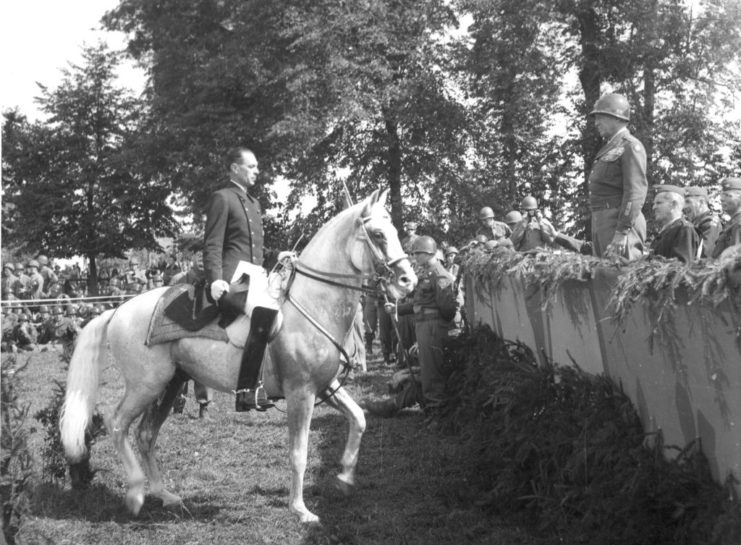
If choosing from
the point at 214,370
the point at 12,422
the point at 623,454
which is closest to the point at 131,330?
the point at 214,370

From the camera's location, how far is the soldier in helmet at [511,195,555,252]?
12.5 metres

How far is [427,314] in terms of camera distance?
1016 cm

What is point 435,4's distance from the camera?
3058cm

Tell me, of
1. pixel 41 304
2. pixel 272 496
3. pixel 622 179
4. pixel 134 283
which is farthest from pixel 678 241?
pixel 134 283

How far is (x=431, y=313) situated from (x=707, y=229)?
3123 millimetres

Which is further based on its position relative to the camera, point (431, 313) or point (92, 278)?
point (92, 278)

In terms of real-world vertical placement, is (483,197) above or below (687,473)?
above

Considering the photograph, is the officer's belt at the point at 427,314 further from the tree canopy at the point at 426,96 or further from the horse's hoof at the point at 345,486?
the tree canopy at the point at 426,96

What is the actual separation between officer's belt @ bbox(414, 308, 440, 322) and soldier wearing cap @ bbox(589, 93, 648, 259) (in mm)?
2984

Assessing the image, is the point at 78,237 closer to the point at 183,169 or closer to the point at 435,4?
the point at 183,169

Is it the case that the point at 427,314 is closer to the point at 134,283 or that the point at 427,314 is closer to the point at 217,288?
the point at 217,288

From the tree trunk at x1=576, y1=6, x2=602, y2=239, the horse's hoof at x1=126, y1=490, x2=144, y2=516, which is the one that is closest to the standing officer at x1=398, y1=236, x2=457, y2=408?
the horse's hoof at x1=126, y1=490, x2=144, y2=516

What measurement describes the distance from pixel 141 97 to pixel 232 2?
29.4 ft

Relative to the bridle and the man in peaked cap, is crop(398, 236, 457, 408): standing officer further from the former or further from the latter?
the bridle
